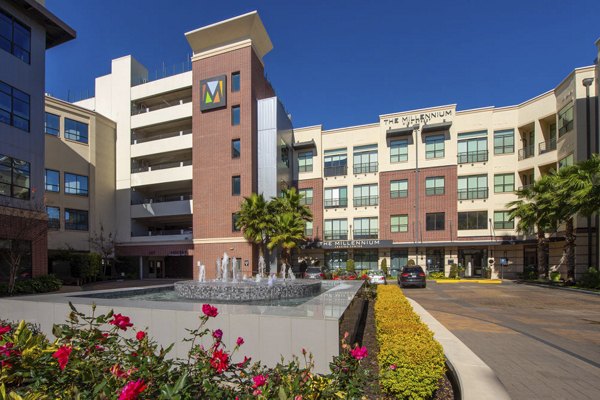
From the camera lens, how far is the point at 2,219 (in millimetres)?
17438

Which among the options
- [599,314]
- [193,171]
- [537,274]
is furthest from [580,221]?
[193,171]

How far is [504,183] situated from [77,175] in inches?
1647

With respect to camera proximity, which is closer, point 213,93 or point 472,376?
point 472,376

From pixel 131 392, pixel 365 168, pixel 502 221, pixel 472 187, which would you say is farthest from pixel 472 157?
pixel 131 392

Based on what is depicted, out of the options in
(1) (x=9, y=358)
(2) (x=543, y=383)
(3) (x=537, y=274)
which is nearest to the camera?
(1) (x=9, y=358)

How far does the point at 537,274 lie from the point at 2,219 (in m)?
39.3

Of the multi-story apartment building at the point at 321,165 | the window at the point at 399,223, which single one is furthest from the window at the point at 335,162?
the window at the point at 399,223

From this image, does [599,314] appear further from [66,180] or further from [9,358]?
[66,180]

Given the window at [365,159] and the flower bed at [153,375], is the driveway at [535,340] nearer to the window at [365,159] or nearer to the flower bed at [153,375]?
the flower bed at [153,375]

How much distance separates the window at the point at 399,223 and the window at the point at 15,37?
109ft

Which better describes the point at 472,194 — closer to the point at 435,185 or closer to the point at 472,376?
the point at 435,185

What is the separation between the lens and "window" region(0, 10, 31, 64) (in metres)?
18.3

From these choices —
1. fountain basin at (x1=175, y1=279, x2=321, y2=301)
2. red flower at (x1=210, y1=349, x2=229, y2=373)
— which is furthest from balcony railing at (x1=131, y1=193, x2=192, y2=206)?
red flower at (x1=210, y1=349, x2=229, y2=373)

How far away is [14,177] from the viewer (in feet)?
60.4
